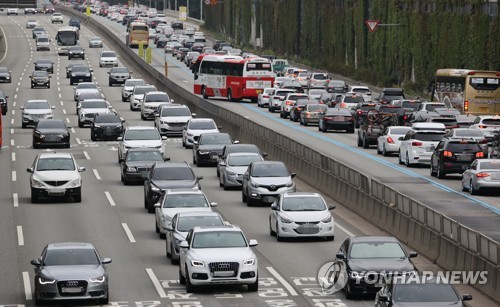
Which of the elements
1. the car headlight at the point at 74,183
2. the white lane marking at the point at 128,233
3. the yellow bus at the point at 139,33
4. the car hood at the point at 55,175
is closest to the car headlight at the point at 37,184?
the car hood at the point at 55,175

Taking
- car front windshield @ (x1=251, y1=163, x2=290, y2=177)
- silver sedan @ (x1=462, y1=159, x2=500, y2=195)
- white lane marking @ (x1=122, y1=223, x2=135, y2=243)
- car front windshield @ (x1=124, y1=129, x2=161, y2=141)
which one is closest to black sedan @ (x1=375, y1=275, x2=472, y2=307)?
white lane marking @ (x1=122, y1=223, x2=135, y2=243)

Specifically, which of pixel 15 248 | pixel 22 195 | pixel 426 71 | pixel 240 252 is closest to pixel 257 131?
pixel 22 195

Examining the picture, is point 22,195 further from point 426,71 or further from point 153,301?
point 426,71

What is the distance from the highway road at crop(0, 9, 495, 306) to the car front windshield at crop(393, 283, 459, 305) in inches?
171

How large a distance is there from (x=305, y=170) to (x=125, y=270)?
20.3 metres

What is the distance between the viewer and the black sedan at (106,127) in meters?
70.4

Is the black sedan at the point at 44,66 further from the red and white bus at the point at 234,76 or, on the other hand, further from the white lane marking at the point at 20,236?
the white lane marking at the point at 20,236

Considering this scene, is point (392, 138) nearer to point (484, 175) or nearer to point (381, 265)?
point (484, 175)

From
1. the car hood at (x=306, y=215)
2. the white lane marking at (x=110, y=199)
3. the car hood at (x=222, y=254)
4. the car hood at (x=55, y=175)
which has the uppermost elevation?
the car hood at (x=222, y=254)

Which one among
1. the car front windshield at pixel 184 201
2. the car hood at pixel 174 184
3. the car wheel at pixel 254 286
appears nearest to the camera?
the car wheel at pixel 254 286

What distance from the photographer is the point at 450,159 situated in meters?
53.5

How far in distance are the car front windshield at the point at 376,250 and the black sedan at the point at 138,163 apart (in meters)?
23.4

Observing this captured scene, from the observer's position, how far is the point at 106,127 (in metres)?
70.4

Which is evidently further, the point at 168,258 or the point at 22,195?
the point at 22,195
